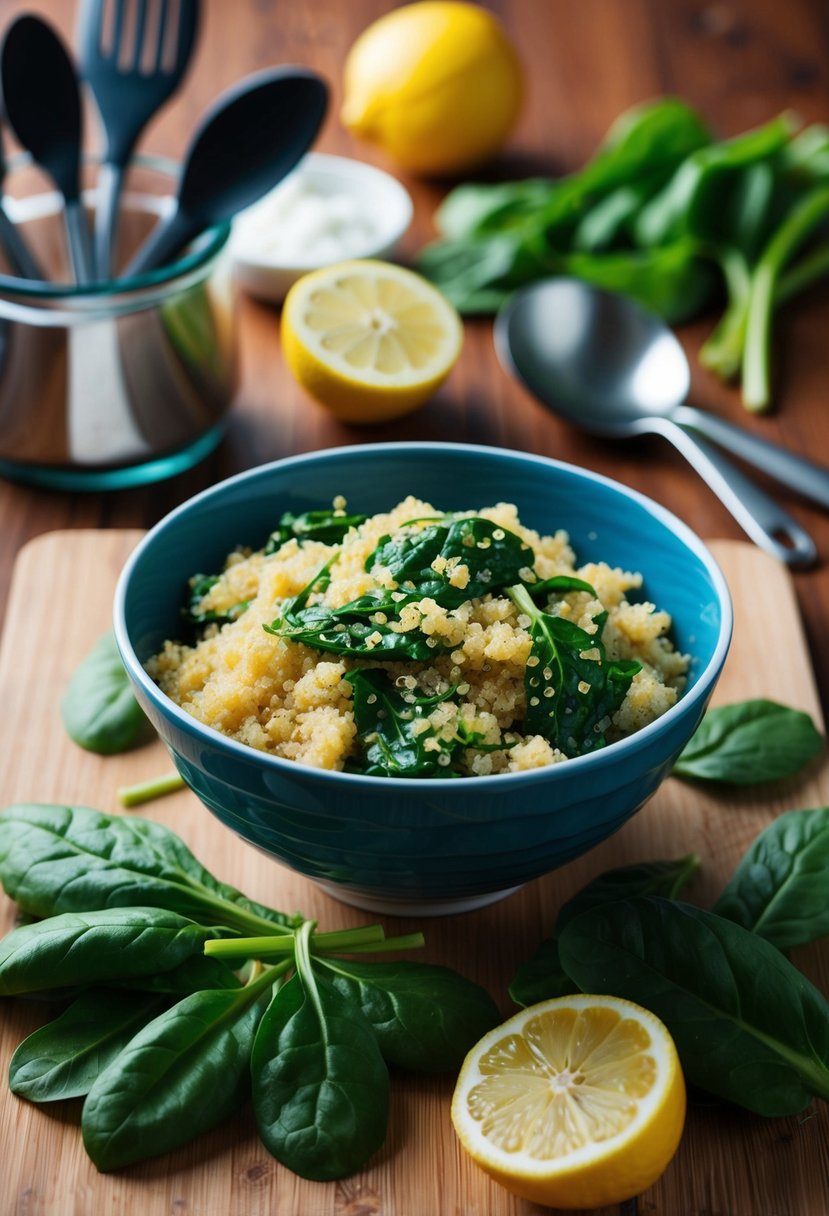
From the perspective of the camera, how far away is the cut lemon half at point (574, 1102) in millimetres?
1149

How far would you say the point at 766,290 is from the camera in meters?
2.67

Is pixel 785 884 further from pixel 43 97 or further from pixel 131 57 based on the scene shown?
pixel 131 57

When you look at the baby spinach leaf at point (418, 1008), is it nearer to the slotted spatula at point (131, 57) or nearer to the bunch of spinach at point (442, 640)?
the bunch of spinach at point (442, 640)

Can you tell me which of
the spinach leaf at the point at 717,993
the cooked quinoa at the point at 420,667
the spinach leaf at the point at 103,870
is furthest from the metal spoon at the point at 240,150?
the spinach leaf at the point at 717,993

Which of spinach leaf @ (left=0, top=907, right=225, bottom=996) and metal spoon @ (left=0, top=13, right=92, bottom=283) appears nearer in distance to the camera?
spinach leaf @ (left=0, top=907, right=225, bottom=996)

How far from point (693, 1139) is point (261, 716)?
1.97 ft

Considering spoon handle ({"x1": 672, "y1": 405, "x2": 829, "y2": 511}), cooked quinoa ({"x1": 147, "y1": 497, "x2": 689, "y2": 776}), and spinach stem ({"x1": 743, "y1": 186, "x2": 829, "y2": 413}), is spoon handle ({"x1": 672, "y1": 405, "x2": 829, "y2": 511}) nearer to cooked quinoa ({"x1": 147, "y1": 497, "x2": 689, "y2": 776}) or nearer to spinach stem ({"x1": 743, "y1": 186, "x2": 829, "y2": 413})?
spinach stem ({"x1": 743, "y1": 186, "x2": 829, "y2": 413})

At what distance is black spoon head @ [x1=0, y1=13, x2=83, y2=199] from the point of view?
7.27 ft

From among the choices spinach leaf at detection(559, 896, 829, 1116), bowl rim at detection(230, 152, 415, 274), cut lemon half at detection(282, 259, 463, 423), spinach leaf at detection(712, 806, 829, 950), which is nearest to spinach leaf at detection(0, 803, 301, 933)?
spinach leaf at detection(559, 896, 829, 1116)

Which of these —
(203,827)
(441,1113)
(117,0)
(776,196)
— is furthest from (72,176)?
(441,1113)

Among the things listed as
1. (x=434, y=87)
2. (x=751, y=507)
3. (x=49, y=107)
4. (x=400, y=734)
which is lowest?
(x=751, y=507)

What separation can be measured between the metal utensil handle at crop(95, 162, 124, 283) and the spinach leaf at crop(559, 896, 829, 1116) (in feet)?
4.99

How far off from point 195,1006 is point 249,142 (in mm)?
1505

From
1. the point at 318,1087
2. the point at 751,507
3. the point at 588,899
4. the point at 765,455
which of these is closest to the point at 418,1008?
the point at 318,1087
